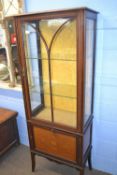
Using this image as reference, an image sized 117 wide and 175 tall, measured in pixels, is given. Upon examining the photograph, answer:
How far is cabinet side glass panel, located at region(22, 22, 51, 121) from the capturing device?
1576 millimetres

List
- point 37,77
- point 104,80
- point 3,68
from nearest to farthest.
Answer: point 104,80, point 37,77, point 3,68

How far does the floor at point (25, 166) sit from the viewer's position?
1.94 metres

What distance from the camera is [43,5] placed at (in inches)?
60.9

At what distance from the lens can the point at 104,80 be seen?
60.8 inches

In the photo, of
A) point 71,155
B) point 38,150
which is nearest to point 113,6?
point 71,155

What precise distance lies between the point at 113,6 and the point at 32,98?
1.08 meters

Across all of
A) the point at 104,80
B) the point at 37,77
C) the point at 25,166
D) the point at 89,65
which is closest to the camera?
the point at 89,65

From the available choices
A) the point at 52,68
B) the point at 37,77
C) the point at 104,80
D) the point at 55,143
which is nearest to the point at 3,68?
the point at 37,77

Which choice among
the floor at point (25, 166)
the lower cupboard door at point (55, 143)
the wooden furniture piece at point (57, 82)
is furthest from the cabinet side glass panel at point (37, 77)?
the floor at point (25, 166)

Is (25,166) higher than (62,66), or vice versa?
(62,66)

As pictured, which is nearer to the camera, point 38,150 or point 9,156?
point 38,150

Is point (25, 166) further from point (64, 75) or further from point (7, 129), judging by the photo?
point (64, 75)

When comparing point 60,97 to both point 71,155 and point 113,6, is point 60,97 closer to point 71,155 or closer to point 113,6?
point 71,155

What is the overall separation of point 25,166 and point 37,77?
111 cm
